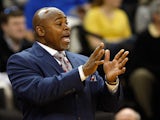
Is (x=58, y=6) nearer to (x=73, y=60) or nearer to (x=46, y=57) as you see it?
(x=73, y=60)

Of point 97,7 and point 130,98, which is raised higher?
point 97,7

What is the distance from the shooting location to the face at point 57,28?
3242 mm

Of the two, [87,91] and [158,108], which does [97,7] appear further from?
[87,91]

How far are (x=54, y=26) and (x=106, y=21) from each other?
3421mm

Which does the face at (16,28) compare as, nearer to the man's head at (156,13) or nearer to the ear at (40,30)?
the man's head at (156,13)

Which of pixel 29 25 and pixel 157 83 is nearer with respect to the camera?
pixel 157 83

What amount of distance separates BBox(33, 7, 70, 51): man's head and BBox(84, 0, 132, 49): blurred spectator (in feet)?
10.5

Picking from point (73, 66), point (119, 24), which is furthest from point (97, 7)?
point (73, 66)

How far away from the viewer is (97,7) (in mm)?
6730

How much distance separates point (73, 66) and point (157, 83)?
2.88 metres

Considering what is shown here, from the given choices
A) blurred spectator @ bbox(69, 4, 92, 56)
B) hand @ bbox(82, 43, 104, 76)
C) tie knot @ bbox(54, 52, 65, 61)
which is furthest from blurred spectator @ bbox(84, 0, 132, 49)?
hand @ bbox(82, 43, 104, 76)

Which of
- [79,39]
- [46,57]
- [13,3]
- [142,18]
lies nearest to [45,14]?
[46,57]

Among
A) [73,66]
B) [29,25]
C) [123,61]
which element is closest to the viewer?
[123,61]

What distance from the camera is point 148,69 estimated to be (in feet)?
20.3
